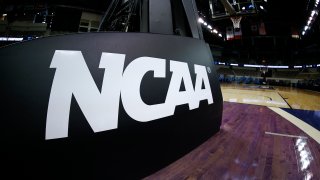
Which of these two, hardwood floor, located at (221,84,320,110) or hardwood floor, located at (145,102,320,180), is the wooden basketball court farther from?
hardwood floor, located at (221,84,320,110)

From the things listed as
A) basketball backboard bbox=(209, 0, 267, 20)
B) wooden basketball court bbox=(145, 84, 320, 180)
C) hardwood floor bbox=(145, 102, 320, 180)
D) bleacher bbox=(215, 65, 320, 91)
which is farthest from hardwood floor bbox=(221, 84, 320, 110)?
bleacher bbox=(215, 65, 320, 91)

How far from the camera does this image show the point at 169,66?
169cm

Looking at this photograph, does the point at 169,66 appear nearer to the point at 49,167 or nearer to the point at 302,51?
the point at 49,167

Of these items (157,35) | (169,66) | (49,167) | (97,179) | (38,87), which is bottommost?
(97,179)

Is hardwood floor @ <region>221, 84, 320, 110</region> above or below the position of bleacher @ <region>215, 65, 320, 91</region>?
below

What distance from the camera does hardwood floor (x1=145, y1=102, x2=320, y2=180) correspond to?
1.48 meters

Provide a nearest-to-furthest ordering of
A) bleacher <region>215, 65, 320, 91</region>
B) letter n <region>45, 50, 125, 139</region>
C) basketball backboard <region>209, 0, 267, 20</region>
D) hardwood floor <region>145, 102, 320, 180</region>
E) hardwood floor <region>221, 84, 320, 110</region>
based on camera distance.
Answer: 1. letter n <region>45, 50, 125, 139</region>
2. hardwood floor <region>145, 102, 320, 180</region>
3. hardwood floor <region>221, 84, 320, 110</region>
4. basketball backboard <region>209, 0, 267, 20</region>
5. bleacher <region>215, 65, 320, 91</region>

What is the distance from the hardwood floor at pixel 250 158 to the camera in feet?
4.86

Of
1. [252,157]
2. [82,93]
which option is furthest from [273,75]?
[82,93]

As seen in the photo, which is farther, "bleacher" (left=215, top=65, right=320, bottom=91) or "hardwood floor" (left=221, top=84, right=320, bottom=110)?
"bleacher" (left=215, top=65, right=320, bottom=91)

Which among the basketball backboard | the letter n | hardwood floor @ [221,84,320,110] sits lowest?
hardwood floor @ [221,84,320,110]

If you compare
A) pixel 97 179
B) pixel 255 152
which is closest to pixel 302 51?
pixel 255 152

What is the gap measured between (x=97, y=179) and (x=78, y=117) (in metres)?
0.43

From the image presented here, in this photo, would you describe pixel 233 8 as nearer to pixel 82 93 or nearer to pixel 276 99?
pixel 276 99
